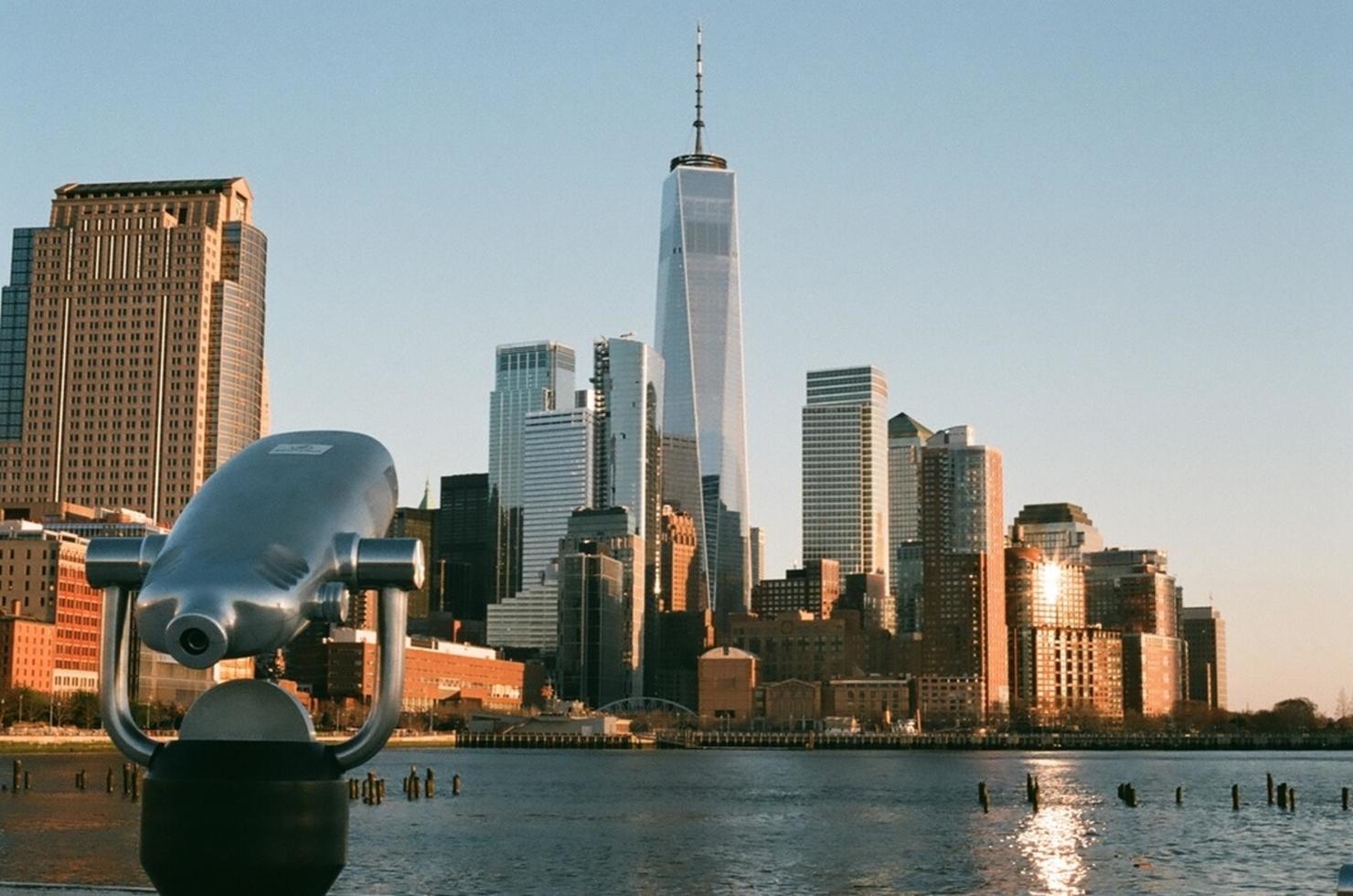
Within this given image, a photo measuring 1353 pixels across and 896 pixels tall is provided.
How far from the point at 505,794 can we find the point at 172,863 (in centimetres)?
11612

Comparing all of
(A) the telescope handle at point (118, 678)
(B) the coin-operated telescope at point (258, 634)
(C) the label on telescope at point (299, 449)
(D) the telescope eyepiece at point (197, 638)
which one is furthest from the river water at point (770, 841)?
(D) the telescope eyepiece at point (197, 638)

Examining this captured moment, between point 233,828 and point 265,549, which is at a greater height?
point 265,549

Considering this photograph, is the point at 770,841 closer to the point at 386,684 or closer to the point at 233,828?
the point at 386,684

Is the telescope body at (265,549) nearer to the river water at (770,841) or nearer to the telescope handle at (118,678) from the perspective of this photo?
the telescope handle at (118,678)

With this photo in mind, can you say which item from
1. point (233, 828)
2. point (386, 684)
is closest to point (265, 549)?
point (386, 684)

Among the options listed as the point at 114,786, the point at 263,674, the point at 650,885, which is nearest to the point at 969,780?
the point at 114,786

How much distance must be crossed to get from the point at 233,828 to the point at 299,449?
2.93 m

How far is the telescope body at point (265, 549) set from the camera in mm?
13250

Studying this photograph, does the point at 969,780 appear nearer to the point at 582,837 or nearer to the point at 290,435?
the point at 582,837

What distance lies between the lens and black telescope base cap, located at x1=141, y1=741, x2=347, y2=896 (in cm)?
1430

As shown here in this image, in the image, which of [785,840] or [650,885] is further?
[785,840]

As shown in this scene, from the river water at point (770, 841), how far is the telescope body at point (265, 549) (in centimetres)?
3235

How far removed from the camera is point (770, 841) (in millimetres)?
85938

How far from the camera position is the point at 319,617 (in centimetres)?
1409
